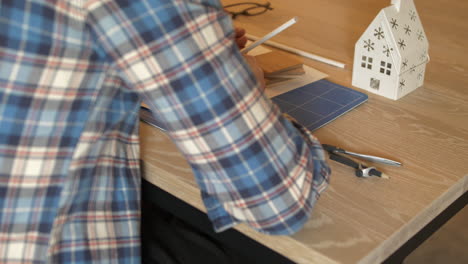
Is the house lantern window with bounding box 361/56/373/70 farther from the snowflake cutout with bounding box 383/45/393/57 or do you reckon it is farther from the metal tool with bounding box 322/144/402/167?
the metal tool with bounding box 322/144/402/167

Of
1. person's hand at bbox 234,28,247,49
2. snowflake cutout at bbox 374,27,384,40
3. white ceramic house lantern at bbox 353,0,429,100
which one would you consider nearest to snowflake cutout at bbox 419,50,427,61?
white ceramic house lantern at bbox 353,0,429,100

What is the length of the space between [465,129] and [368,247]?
0.40m

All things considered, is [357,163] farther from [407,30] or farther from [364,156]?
[407,30]

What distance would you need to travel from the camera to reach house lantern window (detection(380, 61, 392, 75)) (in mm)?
Result: 1080

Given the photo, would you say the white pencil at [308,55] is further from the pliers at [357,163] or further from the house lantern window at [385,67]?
the pliers at [357,163]

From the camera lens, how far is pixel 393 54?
106cm

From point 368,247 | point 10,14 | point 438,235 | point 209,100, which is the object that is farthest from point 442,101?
point 438,235

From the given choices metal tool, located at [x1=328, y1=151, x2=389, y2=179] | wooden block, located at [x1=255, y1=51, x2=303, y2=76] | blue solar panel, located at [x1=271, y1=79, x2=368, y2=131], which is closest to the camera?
metal tool, located at [x1=328, y1=151, x2=389, y2=179]

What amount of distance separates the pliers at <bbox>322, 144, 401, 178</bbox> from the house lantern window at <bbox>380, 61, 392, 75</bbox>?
0.26m

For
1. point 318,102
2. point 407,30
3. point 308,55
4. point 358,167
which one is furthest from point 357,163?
point 308,55

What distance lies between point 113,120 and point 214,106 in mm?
188

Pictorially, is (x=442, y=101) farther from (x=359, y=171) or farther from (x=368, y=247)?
(x=368, y=247)

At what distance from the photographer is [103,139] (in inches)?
31.8

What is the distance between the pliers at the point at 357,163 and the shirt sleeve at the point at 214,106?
113 mm
